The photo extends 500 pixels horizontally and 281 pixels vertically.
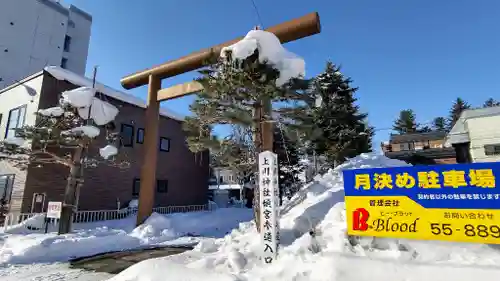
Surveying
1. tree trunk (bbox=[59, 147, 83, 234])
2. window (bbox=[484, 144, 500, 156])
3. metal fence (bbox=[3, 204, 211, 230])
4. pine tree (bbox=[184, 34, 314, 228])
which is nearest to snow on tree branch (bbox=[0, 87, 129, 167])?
tree trunk (bbox=[59, 147, 83, 234])

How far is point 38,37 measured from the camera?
96.4ft

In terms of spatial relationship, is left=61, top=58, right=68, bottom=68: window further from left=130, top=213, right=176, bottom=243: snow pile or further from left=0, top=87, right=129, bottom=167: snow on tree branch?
left=130, top=213, right=176, bottom=243: snow pile

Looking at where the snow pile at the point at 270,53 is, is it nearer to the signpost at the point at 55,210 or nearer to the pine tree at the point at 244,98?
the pine tree at the point at 244,98

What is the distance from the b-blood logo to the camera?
5281mm

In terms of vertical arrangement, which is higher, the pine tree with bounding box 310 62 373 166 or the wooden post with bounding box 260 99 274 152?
the pine tree with bounding box 310 62 373 166

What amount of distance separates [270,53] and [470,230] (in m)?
5.26

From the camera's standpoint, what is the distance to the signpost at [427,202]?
4328 millimetres

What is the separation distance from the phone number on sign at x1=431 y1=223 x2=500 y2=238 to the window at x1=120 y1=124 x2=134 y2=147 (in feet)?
50.0

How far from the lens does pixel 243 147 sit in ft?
27.3

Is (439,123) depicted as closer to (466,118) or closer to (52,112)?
(466,118)

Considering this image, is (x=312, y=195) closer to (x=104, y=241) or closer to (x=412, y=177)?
(x=412, y=177)

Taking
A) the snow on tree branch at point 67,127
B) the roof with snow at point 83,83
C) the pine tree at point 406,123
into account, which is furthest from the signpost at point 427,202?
the pine tree at point 406,123

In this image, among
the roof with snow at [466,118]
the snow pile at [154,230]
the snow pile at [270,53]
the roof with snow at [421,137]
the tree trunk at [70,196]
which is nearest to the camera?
the snow pile at [270,53]

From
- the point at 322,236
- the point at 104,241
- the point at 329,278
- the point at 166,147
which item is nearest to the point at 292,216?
the point at 322,236
